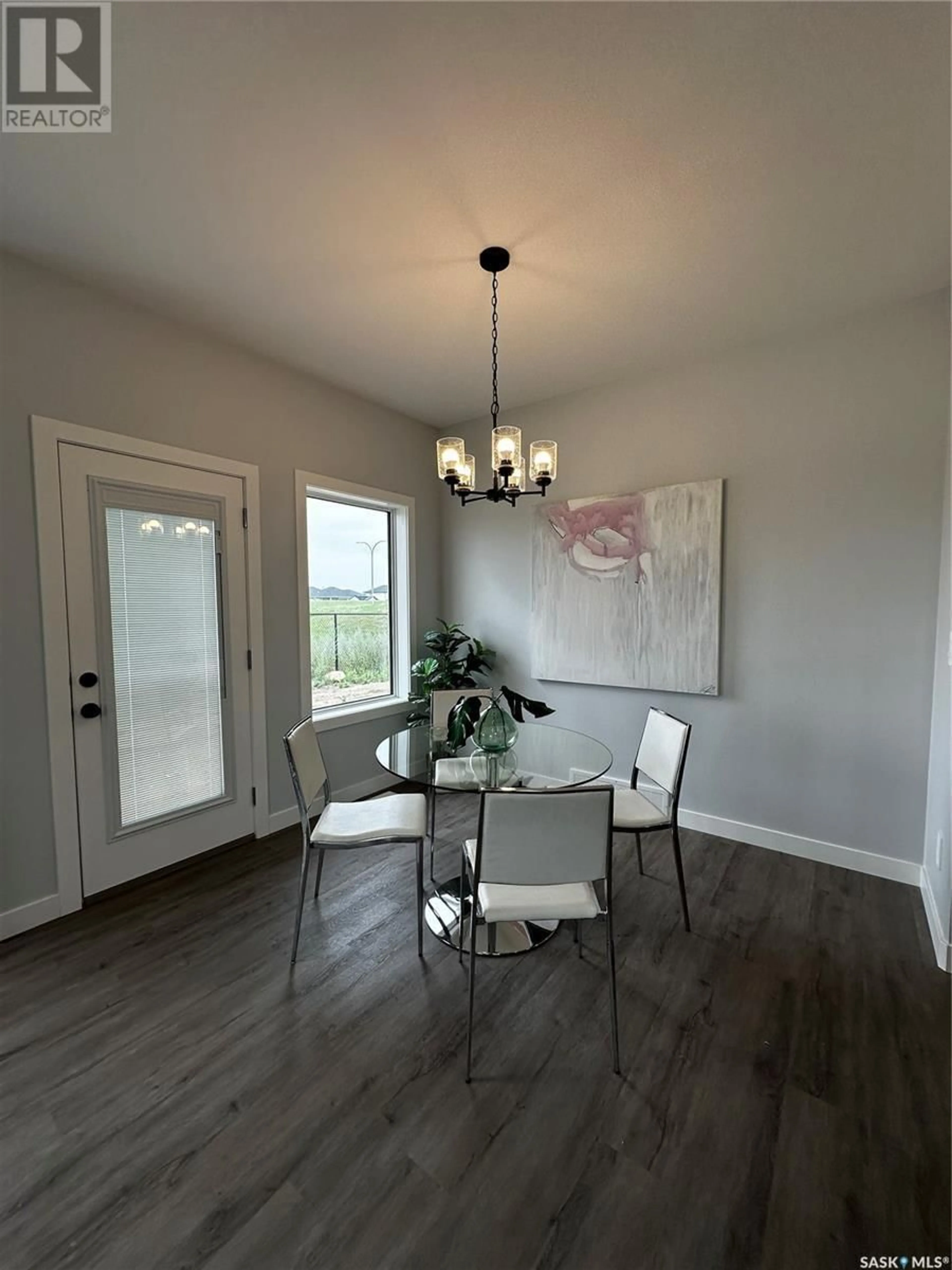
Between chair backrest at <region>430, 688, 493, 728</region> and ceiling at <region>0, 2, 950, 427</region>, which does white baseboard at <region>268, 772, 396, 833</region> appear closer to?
chair backrest at <region>430, 688, 493, 728</region>

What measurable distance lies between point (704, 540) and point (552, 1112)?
8.88 feet

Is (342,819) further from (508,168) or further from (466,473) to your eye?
(508,168)

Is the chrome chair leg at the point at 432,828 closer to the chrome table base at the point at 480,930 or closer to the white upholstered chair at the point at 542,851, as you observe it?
the chrome table base at the point at 480,930

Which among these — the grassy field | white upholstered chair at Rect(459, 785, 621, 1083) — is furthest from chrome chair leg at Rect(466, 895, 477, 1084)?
the grassy field

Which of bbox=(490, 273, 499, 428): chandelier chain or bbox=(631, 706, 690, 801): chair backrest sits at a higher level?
bbox=(490, 273, 499, 428): chandelier chain

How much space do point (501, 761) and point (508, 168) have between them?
2227 mm

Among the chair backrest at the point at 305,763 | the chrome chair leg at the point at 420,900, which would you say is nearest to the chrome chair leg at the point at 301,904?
the chair backrest at the point at 305,763

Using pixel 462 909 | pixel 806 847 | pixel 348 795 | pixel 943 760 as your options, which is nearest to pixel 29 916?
pixel 348 795

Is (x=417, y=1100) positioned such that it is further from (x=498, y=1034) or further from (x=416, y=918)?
(x=416, y=918)

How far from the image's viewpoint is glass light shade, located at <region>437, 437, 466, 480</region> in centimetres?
216

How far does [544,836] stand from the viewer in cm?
152

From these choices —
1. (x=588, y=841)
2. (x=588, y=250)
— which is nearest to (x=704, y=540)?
(x=588, y=250)

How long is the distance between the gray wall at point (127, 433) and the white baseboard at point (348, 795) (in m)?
0.06

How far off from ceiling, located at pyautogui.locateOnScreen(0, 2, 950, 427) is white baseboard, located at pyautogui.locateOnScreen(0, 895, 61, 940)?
274cm
